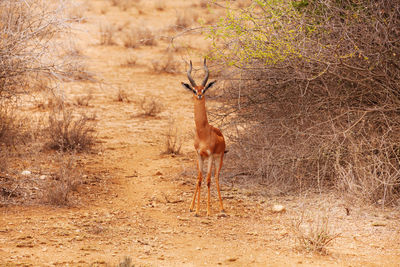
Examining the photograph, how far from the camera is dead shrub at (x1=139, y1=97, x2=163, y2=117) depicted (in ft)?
36.6

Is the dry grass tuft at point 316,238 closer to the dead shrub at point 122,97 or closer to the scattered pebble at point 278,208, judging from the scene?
the scattered pebble at point 278,208

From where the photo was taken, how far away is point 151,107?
1134cm

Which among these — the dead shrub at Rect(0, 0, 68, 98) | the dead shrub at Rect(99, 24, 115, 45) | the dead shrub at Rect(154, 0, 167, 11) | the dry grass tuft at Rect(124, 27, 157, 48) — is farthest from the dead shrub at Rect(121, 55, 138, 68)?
the dead shrub at Rect(0, 0, 68, 98)

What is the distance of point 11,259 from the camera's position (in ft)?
15.4

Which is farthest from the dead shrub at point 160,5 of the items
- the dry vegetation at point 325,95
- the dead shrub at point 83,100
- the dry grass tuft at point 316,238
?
the dry grass tuft at point 316,238

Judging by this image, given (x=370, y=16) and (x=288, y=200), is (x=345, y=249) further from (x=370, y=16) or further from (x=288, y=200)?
(x=370, y=16)

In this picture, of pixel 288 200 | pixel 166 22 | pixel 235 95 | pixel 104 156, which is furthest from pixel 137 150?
pixel 166 22

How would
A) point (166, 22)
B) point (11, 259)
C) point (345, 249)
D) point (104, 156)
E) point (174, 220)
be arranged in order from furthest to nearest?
1. point (166, 22)
2. point (104, 156)
3. point (174, 220)
4. point (345, 249)
5. point (11, 259)

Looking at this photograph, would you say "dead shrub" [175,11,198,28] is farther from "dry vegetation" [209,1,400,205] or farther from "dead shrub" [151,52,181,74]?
"dry vegetation" [209,1,400,205]

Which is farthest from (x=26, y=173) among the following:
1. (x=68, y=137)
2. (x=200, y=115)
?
(x=200, y=115)

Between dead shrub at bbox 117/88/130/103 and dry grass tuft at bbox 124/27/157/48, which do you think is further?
dry grass tuft at bbox 124/27/157/48

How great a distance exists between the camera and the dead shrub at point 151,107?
1116 cm

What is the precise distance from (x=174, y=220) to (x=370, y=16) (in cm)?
285

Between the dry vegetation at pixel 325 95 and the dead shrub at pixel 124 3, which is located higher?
the dead shrub at pixel 124 3
